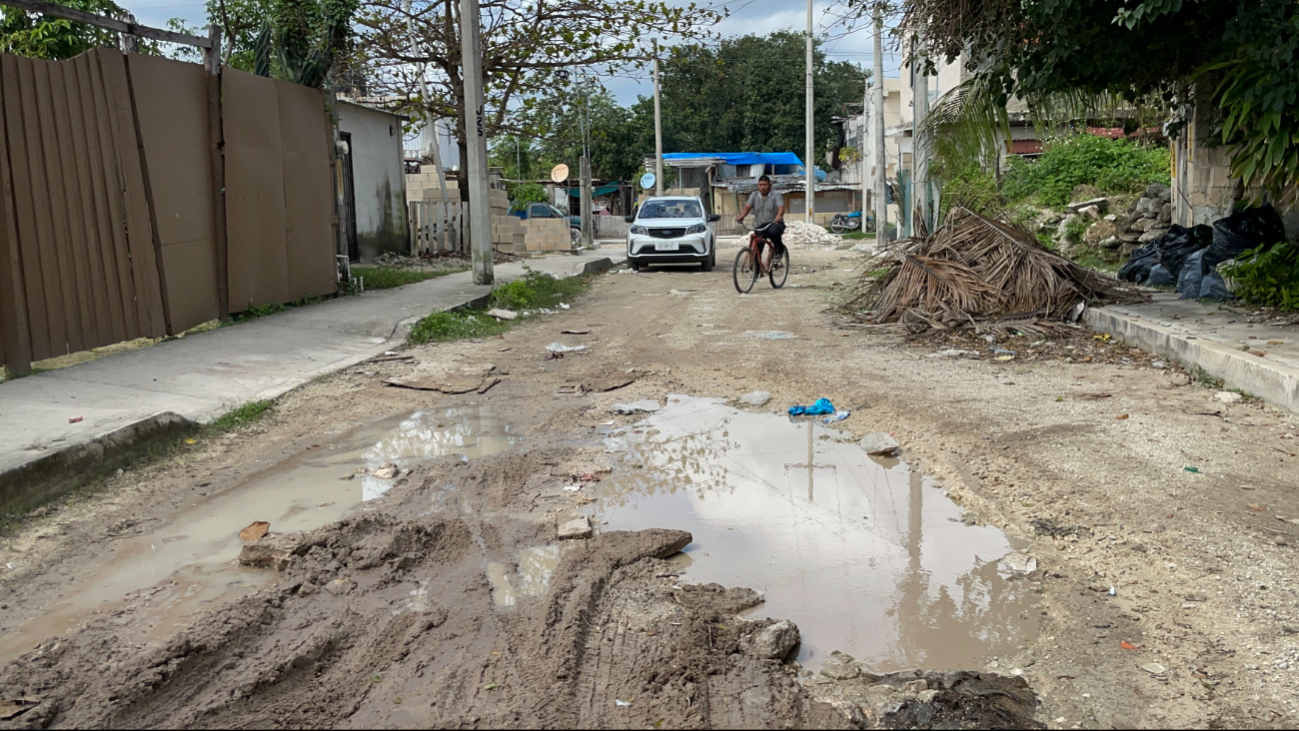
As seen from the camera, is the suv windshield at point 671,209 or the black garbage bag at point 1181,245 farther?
the suv windshield at point 671,209

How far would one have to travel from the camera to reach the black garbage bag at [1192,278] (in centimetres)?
1027

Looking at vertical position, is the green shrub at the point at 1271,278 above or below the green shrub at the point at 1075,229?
below

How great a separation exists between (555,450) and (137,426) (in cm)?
239

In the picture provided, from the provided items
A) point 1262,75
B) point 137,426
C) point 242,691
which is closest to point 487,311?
point 137,426

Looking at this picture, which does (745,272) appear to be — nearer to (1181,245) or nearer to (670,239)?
(670,239)

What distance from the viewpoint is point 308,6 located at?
1091 centimetres

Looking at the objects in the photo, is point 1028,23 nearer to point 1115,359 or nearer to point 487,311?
point 1115,359

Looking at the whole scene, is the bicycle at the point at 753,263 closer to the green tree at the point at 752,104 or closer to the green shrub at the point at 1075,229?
the green shrub at the point at 1075,229

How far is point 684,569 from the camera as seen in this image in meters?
3.80

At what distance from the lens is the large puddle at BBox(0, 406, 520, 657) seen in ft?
11.4

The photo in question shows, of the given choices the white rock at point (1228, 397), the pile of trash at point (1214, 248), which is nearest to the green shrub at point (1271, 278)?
A: the pile of trash at point (1214, 248)

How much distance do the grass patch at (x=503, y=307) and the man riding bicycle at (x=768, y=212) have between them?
117 inches

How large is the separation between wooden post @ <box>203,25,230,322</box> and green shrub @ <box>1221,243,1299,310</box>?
32.8 ft

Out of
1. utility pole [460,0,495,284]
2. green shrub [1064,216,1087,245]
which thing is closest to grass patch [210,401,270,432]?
utility pole [460,0,495,284]
